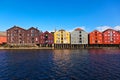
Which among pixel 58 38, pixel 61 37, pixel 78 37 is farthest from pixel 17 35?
pixel 78 37

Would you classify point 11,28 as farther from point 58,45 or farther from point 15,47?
point 58,45

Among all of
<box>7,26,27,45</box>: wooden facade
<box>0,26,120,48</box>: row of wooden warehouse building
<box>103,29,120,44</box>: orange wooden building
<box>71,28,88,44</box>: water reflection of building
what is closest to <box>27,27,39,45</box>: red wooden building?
<box>0,26,120,48</box>: row of wooden warehouse building

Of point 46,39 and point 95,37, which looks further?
point 95,37

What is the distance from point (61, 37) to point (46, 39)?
12829 millimetres

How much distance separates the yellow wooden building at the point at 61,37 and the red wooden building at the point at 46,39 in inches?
143

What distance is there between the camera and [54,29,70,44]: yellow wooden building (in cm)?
14012

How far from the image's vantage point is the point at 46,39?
13825cm

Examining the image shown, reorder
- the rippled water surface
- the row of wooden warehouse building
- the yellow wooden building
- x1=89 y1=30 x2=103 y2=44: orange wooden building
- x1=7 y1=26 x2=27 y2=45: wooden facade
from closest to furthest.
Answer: the rippled water surface, x1=7 y1=26 x2=27 y2=45: wooden facade, the row of wooden warehouse building, x1=89 y1=30 x2=103 y2=44: orange wooden building, the yellow wooden building

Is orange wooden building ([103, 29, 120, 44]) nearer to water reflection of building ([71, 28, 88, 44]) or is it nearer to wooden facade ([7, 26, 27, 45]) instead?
water reflection of building ([71, 28, 88, 44])

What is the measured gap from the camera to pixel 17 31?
13900 cm

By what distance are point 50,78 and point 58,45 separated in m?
111

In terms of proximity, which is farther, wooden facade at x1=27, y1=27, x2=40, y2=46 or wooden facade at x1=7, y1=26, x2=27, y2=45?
wooden facade at x1=27, y1=27, x2=40, y2=46

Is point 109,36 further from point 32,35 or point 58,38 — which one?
point 32,35

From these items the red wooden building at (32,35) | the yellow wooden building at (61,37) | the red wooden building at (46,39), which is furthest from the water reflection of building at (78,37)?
the red wooden building at (32,35)
